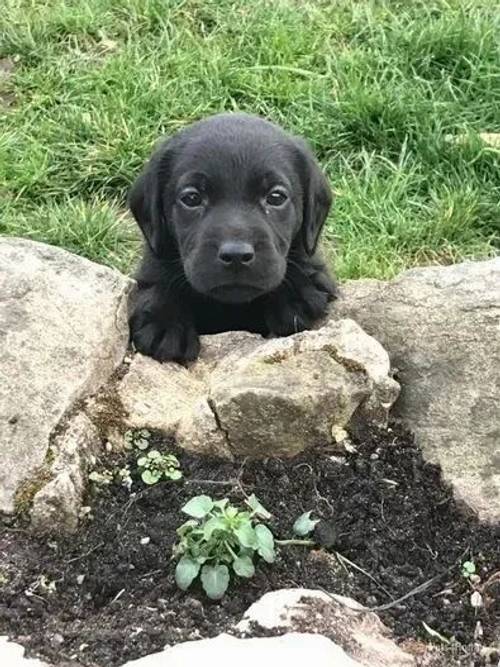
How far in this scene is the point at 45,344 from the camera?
3057 millimetres

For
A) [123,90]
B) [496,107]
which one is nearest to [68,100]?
[123,90]

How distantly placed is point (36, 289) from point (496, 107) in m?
3.55

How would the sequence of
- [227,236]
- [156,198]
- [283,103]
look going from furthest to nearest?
1. [283,103]
2. [156,198]
3. [227,236]

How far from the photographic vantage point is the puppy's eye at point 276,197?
372cm

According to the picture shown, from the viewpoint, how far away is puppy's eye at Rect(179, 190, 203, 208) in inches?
146

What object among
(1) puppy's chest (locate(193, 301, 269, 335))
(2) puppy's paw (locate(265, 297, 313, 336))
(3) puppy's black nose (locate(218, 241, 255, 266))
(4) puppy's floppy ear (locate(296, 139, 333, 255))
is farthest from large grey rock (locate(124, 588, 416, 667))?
(4) puppy's floppy ear (locate(296, 139, 333, 255))

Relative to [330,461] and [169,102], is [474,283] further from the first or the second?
[169,102]

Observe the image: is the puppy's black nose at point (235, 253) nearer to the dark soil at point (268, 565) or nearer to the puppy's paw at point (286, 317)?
the puppy's paw at point (286, 317)

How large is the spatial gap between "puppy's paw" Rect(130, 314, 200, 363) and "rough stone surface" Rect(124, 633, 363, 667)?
131 centimetres

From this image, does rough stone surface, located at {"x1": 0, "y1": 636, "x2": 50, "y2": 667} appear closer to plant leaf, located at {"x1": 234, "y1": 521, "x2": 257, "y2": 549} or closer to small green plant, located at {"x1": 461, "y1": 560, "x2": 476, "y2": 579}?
plant leaf, located at {"x1": 234, "y1": 521, "x2": 257, "y2": 549}

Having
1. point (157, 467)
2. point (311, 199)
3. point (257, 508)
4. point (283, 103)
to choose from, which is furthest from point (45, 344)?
point (283, 103)

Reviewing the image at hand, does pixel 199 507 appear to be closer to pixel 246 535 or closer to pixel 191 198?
pixel 246 535

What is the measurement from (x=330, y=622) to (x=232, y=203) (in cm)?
171

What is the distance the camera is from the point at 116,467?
2828 mm
